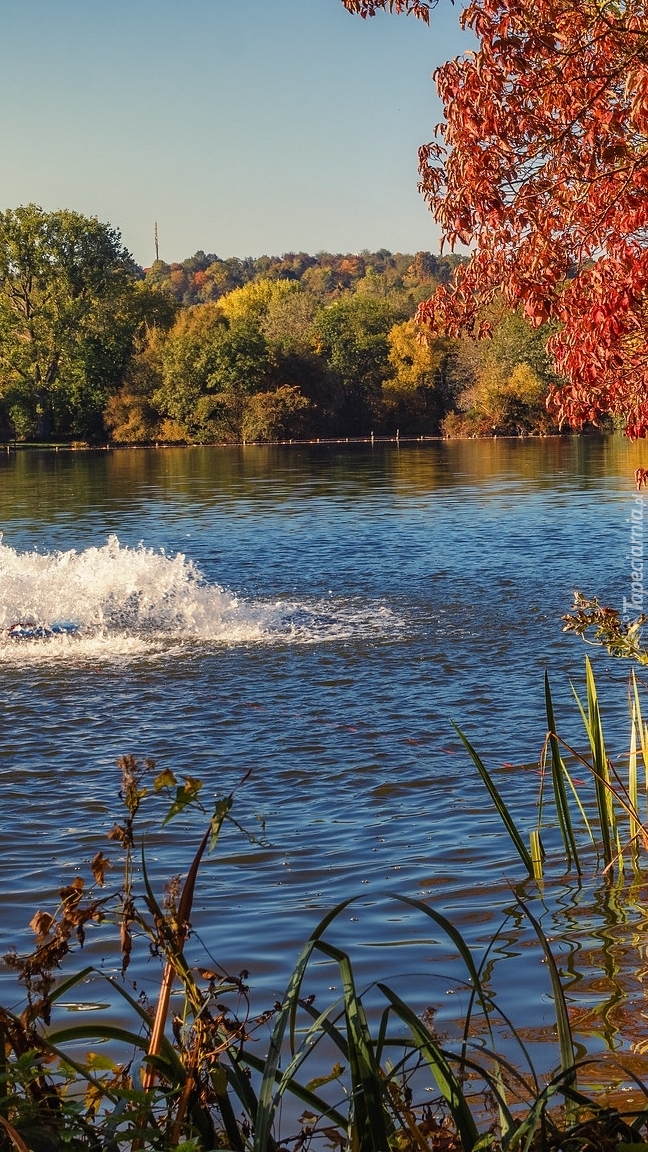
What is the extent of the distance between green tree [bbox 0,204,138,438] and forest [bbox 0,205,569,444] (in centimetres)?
11

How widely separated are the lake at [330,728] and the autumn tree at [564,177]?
298 cm

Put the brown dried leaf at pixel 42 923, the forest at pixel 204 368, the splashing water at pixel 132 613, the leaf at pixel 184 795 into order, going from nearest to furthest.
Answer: the leaf at pixel 184 795 → the brown dried leaf at pixel 42 923 → the splashing water at pixel 132 613 → the forest at pixel 204 368

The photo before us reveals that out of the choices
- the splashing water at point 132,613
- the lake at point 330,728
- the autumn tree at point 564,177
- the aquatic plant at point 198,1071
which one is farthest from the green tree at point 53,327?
the aquatic plant at point 198,1071

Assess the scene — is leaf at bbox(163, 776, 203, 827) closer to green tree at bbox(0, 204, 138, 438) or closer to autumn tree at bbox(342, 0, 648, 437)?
autumn tree at bbox(342, 0, 648, 437)

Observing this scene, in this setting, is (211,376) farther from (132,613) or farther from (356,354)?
(132,613)

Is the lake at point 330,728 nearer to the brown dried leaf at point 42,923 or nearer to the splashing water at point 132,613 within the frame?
the splashing water at point 132,613

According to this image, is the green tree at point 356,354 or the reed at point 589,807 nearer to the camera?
the reed at point 589,807

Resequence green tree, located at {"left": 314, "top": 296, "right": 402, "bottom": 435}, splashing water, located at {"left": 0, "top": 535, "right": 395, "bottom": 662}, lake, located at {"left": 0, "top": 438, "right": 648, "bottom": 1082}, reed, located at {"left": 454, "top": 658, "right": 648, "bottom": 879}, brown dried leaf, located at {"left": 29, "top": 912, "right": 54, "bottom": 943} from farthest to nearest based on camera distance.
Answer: green tree, located at {"left": 314, "top": 296, "right": 402, "bottom": 435} < splashing water, located at {"left": 0, "top": 535, "right": 395, "bottom": 662} < lake, located at {"left": 0, "top": 438, "right": 648, "bottom": 1082} < reed, located at {"left": 454, "top": 658, "right": 648, "bottom": 879} < brown dried leaf, located at {"left": 29, "top": 912, "right": 54, "bottom": 943}

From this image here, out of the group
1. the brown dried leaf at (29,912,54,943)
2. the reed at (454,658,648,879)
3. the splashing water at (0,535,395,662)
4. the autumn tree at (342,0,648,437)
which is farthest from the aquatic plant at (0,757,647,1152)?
the splashing water at (0,535,395,662)

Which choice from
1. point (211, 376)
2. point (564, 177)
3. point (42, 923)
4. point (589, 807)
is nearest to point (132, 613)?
point (589, 807)

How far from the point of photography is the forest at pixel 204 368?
93875 mm

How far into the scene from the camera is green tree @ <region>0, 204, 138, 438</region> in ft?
315

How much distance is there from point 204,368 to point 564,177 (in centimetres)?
9061

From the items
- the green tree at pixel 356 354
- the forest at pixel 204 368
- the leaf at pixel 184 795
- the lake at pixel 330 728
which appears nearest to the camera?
the leaf at pixel 184 795
